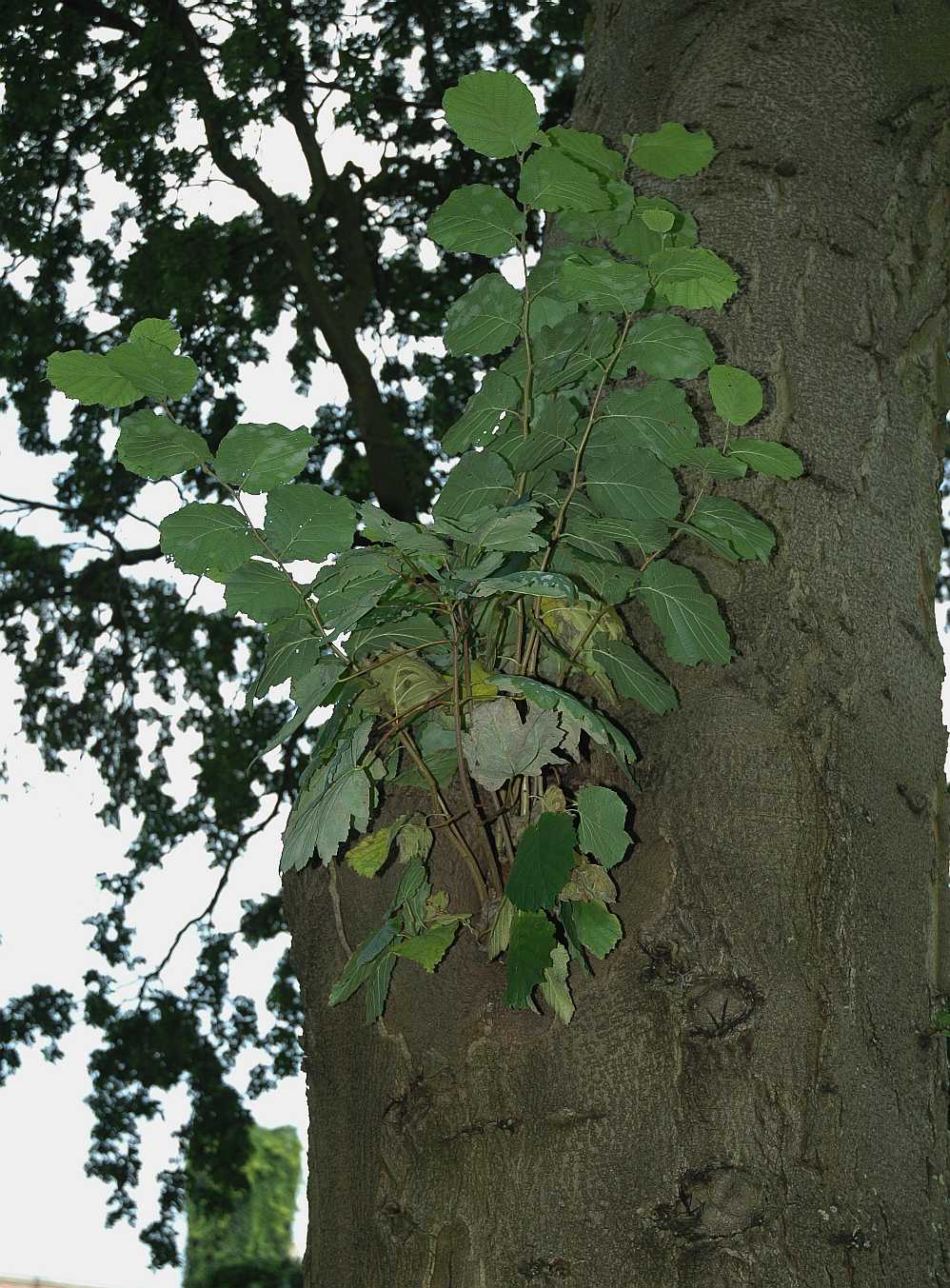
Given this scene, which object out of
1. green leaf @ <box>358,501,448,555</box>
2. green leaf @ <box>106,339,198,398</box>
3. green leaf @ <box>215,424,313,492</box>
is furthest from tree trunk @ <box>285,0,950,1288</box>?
green leaf @ <box>106,339,198,398</box>

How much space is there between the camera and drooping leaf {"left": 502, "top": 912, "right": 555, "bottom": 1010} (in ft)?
3.82

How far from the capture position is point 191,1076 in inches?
245

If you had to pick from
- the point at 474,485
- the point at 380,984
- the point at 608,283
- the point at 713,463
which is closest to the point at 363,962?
the point at 380,984

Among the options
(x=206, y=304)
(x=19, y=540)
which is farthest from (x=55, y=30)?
(x=19, y=540)

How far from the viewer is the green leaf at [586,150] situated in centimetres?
125

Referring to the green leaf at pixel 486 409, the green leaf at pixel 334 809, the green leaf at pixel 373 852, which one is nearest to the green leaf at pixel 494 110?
the green leaf at pixel 486 409

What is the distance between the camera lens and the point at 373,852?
1.41 metres

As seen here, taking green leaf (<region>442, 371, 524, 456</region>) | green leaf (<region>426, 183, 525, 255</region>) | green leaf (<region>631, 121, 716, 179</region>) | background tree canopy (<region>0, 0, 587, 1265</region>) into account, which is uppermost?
background tree canopy (<region>0, 0, 587, 1265</region>)

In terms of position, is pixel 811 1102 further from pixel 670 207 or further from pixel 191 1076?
pixel 191 1076

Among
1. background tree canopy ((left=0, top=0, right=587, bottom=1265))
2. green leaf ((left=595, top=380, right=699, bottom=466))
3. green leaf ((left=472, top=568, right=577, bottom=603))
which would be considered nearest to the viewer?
green leaf ((left=472, top=568, right=577, bottom=603))

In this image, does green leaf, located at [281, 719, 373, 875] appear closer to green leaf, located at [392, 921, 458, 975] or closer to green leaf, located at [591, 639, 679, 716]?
green leaf, located at [392, 921, 458, 975]

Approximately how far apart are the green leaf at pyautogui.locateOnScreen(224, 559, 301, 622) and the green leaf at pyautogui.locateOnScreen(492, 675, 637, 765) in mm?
244

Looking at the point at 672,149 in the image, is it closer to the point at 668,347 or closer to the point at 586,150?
the point at 586,150

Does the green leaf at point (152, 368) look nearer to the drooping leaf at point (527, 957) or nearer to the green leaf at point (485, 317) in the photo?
the green leaf at point (485, 317)
